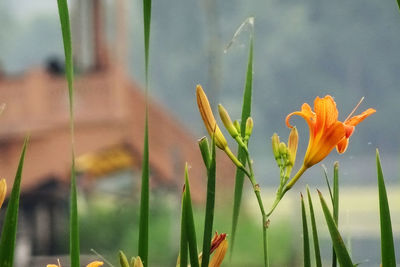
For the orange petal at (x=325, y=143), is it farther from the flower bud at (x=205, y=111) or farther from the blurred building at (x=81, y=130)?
the blurred building at (x=81, y=130)

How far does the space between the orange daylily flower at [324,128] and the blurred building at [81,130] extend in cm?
726

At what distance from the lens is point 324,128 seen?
406 mm

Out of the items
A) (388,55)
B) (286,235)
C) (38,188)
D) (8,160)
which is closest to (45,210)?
(38,188)

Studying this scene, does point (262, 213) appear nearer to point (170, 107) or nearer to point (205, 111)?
point (205, 111)

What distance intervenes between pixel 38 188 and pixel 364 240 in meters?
11.0

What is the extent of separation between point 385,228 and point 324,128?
7cm

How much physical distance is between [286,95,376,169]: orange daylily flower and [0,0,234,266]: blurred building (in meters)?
7.26

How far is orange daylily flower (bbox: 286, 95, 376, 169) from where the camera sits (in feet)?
1.32

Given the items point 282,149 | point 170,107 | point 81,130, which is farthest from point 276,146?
point 170,107

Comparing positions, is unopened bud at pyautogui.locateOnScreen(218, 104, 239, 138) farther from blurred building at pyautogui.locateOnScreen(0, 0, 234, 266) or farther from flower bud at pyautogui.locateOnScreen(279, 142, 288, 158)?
blurred building at pyautogui.locateOnScreen(0, 0, 234, 266)

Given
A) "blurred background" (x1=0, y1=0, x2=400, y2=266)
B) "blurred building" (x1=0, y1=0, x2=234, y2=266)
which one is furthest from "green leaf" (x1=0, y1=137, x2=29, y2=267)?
"blurred building" (x1=0, y1=0, x2=234, y2=266)

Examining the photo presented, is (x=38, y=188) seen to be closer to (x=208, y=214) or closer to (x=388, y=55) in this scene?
(x=208, y=214)

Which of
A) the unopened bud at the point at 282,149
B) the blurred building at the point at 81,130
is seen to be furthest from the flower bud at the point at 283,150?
the blurred building at the point at 81,130

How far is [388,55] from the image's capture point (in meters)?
22.2
